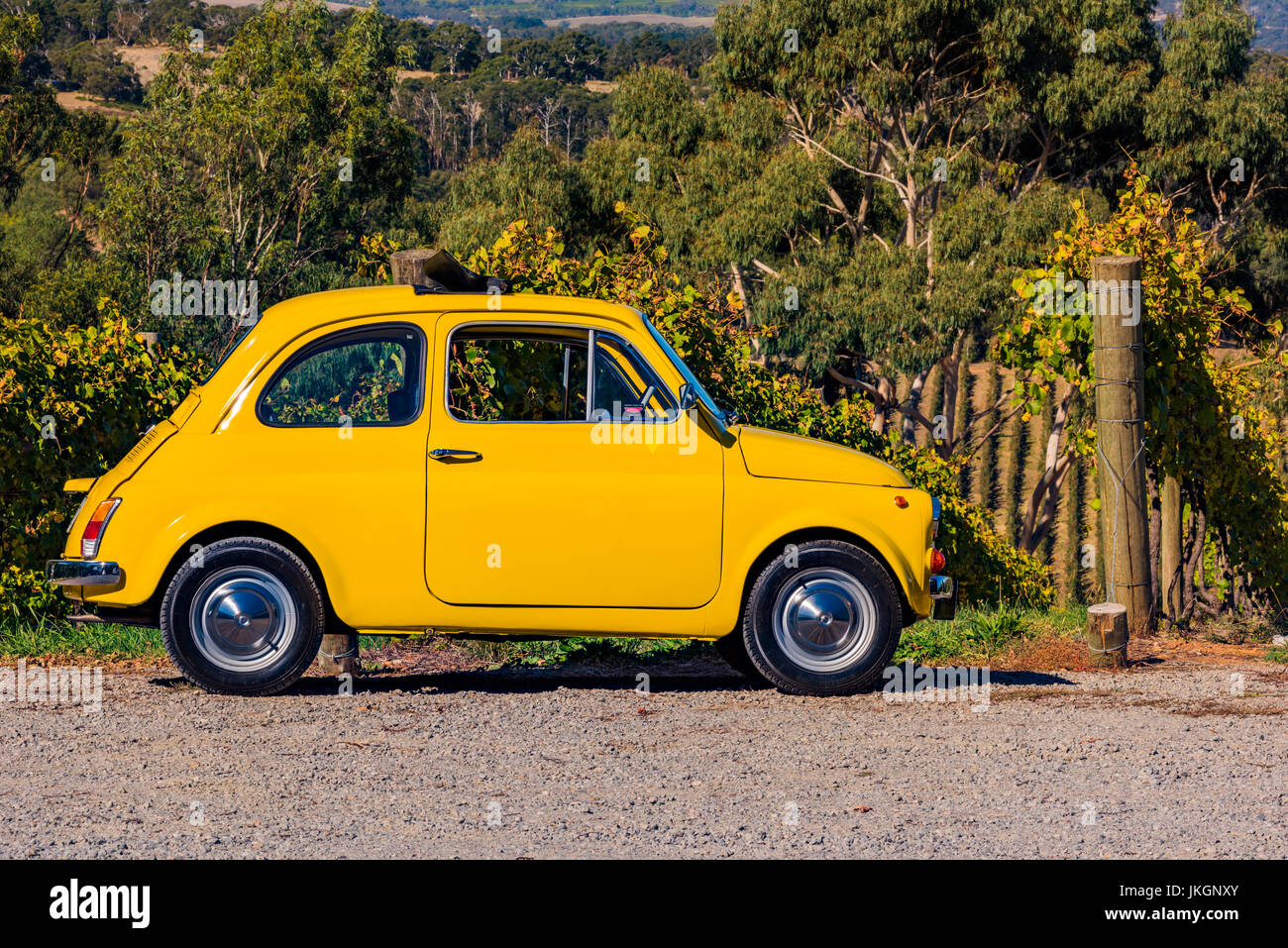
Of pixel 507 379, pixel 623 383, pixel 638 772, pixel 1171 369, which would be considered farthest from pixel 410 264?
pixel 1171 369

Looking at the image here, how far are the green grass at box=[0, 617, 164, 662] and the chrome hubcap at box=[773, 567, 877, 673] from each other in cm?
356

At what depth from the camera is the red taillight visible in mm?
6906

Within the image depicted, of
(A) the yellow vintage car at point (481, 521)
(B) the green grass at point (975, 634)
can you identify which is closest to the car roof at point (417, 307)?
(A) the yellow vintage car at point (481, 521)

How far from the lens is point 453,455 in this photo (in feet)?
22.7

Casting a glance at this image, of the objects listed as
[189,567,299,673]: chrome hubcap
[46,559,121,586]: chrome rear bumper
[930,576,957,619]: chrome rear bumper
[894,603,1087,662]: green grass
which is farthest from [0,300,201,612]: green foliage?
[930,576,957,619]: chrome rear bumper

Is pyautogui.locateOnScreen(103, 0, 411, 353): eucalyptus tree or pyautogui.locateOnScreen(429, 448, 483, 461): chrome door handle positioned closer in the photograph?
pyautogui.locateOnScreen(429, 448, 483, 461): chrome door handle

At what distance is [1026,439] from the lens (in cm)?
6738

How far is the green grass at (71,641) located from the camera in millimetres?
8109

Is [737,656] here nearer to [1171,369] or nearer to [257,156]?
[1171,369]

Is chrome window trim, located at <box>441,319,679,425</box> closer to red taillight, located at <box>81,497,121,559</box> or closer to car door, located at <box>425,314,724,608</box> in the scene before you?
car door, located at <box>425,314,724,608</box>

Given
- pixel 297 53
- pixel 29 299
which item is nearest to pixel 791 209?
pixel 297 53

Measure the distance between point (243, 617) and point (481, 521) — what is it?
124cm

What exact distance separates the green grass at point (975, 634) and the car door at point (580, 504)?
6.55ft

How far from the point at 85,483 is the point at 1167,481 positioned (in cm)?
762
